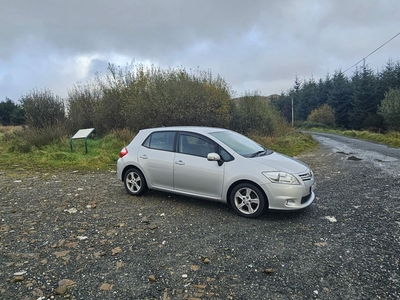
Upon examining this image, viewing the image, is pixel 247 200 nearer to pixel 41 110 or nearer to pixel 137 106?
pixel 137 106

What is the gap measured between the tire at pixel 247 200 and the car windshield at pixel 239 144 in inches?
26.7

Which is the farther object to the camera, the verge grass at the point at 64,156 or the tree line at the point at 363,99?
the tree line at the point at 363,99

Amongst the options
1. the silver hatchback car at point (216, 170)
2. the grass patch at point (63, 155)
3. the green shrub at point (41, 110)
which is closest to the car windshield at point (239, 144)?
the silver hatchback car at point (216, 170)

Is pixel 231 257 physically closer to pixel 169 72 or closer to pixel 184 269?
pixel 184 269

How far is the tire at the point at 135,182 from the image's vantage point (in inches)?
239

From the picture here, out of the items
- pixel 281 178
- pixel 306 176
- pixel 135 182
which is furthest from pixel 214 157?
pixel 135 182

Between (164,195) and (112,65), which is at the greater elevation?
(112,65)

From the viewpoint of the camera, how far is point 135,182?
20.2ft

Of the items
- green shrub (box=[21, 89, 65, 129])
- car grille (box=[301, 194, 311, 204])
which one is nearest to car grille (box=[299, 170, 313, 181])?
car grille (box=[301, 194, 311, 204])

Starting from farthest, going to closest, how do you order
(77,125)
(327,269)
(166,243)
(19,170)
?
(77,125) → (19,170) → (166,243) → (327,269)

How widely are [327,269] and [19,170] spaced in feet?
32.4

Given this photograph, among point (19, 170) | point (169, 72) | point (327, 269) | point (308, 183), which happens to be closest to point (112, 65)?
point (169, 72)

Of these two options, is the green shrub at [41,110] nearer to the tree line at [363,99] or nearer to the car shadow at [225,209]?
the car shadow at [225,209]

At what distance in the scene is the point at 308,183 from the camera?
4840 mm
